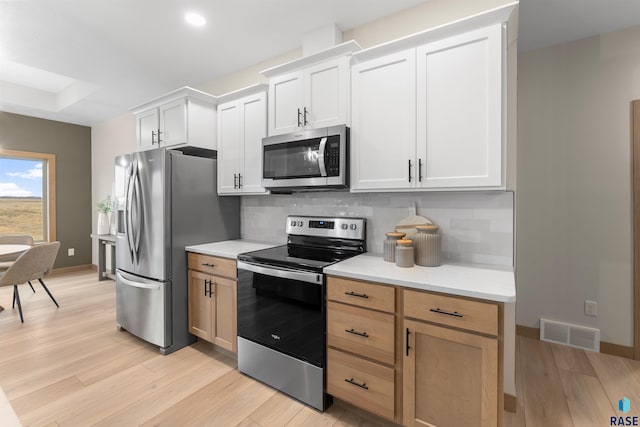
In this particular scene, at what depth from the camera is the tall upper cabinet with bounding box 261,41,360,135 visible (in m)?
2.20

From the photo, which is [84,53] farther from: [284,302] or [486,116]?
[486,116]

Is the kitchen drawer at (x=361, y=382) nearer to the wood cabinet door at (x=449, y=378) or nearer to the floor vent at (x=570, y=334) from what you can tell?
the wood cabinet door at (x=449, y=378)

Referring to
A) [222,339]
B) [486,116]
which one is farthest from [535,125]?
[222,339]

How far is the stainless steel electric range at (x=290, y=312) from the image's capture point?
1.92 meters

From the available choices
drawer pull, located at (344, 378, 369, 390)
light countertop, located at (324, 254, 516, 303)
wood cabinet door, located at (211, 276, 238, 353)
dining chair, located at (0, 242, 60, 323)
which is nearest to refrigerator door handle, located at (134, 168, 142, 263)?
wood cabinet door, located at (211, 276, 238, 353)

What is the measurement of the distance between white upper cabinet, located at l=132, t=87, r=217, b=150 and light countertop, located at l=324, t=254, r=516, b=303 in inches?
76.2

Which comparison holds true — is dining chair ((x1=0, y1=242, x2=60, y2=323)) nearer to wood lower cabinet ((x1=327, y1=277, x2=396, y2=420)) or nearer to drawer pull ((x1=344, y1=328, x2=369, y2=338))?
wood lower cabinet ((x1=327, y1=277, x2=396, y2=420))

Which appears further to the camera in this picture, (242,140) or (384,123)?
(242,140)

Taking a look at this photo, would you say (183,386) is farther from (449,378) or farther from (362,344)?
(449,378)

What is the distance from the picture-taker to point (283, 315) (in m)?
2.06

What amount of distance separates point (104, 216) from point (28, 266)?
1827 mm

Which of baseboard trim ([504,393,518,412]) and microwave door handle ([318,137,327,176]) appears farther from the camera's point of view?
microwave door handle ([318,137,327,176])

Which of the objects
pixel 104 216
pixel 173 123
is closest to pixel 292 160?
pixel 173 123

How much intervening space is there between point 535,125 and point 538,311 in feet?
5.60
